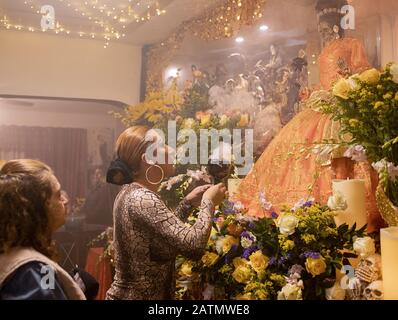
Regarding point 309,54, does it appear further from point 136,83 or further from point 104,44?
point 104,44

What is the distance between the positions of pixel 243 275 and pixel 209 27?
1.00 m

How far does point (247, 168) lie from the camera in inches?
52.4

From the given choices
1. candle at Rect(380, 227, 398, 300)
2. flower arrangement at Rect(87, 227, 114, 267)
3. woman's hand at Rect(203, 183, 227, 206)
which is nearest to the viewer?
A: candle at Rect(380, 227, 398, 300)

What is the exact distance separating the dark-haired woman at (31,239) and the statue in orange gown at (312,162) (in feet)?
2.00

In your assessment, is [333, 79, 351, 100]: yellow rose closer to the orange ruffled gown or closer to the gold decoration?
the orange ruffled gown

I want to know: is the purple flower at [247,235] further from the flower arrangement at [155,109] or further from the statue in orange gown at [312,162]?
the flower arrangement at [155,109]

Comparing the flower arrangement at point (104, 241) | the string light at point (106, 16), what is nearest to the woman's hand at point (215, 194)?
the flower arrangement at point (104, 241)

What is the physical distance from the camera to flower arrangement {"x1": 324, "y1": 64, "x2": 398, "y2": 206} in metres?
0.93

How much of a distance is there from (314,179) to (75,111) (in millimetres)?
800

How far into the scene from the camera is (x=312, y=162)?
4.08ft

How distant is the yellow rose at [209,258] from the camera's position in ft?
3.61

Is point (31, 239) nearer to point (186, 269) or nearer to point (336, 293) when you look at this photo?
point (186, 269)

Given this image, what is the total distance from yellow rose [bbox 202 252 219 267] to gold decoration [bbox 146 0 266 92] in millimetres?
656

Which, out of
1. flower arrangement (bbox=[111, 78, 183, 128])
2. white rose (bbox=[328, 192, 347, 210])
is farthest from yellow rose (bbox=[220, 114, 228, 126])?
white rose (bbox=[328, 192, 347, 210])
